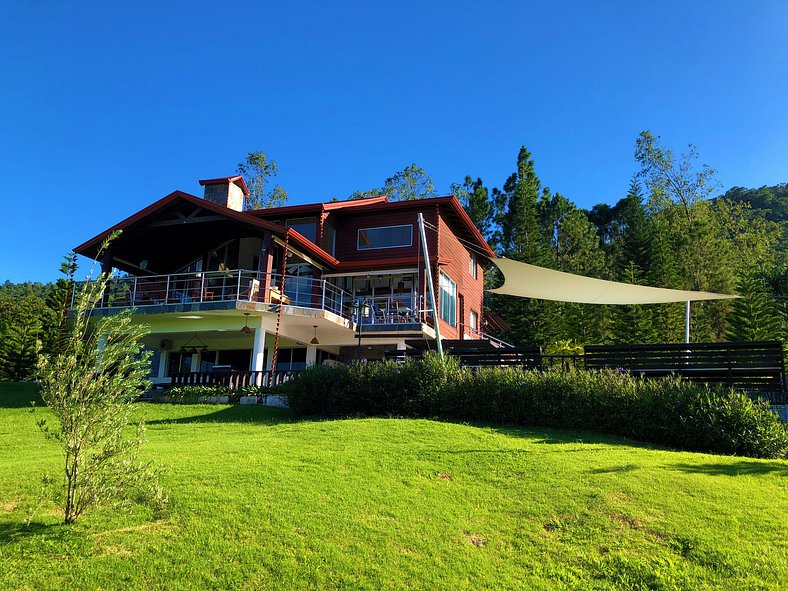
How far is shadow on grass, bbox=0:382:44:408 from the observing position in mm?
16438

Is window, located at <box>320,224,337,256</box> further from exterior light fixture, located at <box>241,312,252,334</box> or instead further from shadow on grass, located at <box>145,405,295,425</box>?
shadow on grass, located at <box>145,405,295,425</box>

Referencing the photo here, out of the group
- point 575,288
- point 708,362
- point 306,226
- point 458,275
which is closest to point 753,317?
point 575,288

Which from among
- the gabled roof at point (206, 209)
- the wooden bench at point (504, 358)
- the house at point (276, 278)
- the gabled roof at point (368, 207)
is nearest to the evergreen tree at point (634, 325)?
the house at point (276, 278)

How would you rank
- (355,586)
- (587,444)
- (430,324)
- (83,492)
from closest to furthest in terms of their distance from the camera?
(355,586) → (83,492) → (587,444) → (430,324)

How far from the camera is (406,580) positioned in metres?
5.20

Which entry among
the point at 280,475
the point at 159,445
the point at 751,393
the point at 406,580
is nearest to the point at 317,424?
the point at 159,445

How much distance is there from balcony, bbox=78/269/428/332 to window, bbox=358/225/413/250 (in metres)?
2.06

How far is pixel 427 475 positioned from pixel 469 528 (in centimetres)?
168

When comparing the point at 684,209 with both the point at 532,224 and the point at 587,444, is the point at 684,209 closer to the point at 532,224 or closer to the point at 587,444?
the point at 532,224

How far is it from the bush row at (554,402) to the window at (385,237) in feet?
31.9

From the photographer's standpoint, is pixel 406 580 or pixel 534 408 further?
pixel 534 408

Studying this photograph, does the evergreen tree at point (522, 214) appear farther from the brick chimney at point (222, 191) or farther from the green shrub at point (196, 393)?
the green shrub at point (196, 393)

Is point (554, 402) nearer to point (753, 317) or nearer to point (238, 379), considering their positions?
point (238, 379)

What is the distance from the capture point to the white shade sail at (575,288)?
18328 mm
